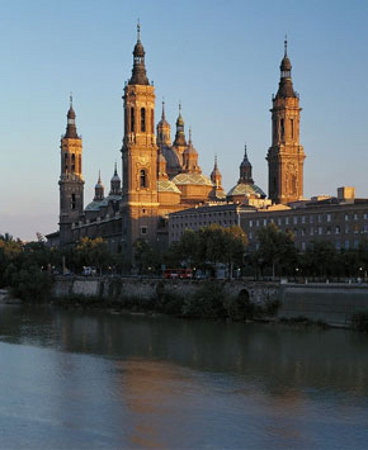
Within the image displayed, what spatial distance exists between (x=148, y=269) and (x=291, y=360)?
6086 centimetres

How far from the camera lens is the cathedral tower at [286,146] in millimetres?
127188

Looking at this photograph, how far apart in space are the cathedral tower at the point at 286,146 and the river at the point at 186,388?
60725mm

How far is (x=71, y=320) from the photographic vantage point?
80.8 meters

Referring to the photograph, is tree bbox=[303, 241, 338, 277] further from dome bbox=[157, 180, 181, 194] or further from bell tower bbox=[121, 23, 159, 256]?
dome bbox=[157, 180, 181, 194]

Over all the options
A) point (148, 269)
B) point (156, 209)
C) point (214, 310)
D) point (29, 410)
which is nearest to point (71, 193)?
point (156, 209)

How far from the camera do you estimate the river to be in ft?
115

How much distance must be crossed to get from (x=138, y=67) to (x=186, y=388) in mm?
88217

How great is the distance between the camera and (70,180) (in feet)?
545

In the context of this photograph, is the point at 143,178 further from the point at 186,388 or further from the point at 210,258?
the point at 186,388

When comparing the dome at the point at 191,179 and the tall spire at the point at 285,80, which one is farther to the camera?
the dome at the point at 191,179

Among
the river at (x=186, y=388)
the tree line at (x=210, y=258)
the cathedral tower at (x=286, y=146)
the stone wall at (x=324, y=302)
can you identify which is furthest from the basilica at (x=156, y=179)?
the river at (x=186, y=388)

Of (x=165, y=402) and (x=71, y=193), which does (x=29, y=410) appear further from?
(x=71, y=193)

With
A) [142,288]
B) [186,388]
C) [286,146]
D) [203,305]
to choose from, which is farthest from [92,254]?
[186,388]

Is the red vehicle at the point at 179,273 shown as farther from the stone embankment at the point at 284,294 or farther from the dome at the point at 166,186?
the dome at the point at 166,186
